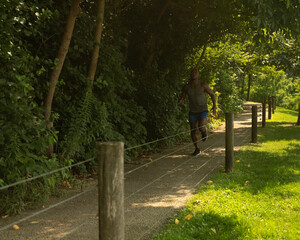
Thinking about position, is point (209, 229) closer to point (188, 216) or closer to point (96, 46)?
point (188, 216)

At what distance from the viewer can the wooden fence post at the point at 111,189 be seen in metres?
2.84

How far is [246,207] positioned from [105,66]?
4606 millimetres

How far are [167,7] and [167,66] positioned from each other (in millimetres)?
1795

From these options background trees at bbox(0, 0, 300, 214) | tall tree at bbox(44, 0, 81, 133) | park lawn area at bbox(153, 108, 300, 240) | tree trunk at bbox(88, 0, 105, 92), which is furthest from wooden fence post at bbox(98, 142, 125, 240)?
tree trunk at bbox(88, 0, 105, 92)

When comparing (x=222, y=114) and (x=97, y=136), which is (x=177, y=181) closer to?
(x=97, y=136)

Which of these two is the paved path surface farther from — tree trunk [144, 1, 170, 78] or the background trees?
tree trunk [144, 1, 170, 78]

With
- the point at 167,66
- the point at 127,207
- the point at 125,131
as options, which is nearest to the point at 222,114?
the point at 167,66

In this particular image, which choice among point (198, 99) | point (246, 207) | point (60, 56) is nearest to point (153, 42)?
point (198, 99)

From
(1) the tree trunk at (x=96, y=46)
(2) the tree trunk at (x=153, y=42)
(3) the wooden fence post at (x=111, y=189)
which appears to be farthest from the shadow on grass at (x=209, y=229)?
(2) the tree trunk at (x=153, y=42)

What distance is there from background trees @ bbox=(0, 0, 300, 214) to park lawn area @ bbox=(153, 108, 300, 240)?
2.21 metres

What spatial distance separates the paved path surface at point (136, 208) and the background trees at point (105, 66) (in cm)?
56

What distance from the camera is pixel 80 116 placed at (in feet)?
24.9

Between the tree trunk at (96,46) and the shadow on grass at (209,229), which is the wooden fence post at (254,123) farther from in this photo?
the shadow on grass at (209,229)

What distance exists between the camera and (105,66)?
8.80 metres
